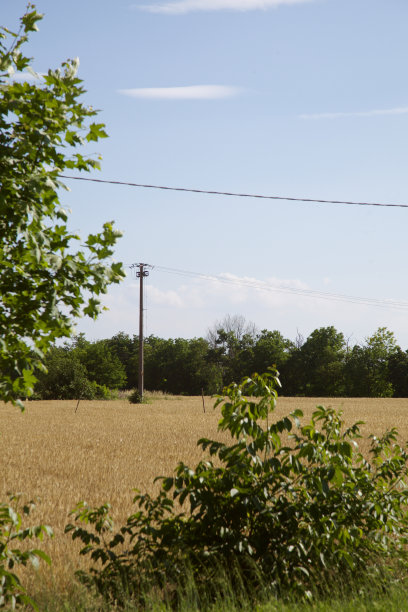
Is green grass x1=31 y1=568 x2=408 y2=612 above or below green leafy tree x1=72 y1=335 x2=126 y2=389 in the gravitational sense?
below

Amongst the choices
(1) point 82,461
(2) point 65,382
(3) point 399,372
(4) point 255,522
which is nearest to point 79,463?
(1) point 82,461

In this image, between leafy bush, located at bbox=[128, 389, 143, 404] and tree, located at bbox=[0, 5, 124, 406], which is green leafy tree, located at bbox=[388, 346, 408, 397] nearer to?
leafy bush, located at bbox=[128, 389, 143, 404]

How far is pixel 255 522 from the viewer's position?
5355 millimetres

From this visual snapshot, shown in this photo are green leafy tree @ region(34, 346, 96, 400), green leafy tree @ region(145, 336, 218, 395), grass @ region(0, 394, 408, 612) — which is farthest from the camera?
green leafy tree @ region(145, 336, 218, 395)

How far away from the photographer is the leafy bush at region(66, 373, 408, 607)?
5.09 metres

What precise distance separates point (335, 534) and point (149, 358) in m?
76.8

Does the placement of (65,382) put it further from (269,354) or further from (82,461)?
(82,461)

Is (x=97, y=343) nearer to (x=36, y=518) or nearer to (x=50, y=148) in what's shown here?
(x=36, y=518)

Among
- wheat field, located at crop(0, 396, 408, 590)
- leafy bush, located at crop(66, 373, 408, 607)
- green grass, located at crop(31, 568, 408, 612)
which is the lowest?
wheat field, located at crop(0, 396, 408, 590)

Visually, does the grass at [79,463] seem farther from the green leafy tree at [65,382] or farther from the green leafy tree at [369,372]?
the green leafy tree at [369,372]

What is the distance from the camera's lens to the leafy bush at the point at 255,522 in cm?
509

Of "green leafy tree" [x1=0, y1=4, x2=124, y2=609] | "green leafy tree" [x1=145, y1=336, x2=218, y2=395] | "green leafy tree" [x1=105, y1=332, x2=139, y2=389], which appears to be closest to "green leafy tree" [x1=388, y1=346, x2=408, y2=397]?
"green leafy tree" [x1=145, y1=336, x2=218, y2=395]

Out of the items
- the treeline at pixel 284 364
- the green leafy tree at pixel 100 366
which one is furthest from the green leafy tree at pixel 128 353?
the green leafy tree at pixel 100 366

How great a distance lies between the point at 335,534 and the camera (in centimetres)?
502
